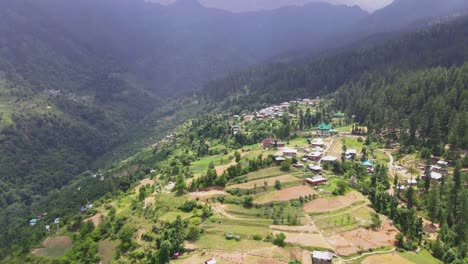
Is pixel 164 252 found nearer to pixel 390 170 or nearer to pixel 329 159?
pixel 329 159

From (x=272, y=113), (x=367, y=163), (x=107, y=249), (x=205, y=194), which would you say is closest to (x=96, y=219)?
(x=107, y=249)

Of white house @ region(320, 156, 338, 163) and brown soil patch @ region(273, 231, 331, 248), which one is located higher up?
white house @ region(320, 156, 338, 163)

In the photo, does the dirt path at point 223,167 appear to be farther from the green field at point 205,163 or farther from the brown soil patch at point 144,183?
the brown soil patch at point 144,183

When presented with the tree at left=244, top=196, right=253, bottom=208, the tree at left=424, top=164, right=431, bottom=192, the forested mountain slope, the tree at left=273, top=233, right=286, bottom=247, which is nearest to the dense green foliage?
the tree at left=424, top=164, right=431, bottom=192

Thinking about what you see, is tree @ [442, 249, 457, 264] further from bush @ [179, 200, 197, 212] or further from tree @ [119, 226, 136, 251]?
tree @ [119, 226, 136, 251]

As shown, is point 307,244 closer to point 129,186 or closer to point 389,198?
point 389,198

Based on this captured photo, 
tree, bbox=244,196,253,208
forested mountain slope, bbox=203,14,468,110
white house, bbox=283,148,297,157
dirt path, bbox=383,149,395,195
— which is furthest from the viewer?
forested mountain slope, bbox=203,14,468,110

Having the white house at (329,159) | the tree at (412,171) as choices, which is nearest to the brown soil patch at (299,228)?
the white house at (329,159)

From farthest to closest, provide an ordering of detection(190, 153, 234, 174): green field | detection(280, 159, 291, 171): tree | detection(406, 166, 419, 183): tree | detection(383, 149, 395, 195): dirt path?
detection(190, 153, 234, 174): green field, detection(280, 159, 291, 171): tree, detection(406, 166, 419, 183): tree, detection(383, 149, 395, 195): dirt path

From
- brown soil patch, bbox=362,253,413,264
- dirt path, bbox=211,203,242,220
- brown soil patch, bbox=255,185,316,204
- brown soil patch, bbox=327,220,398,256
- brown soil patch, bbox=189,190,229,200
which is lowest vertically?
brown soil patch, bbox=362,253,413,264
